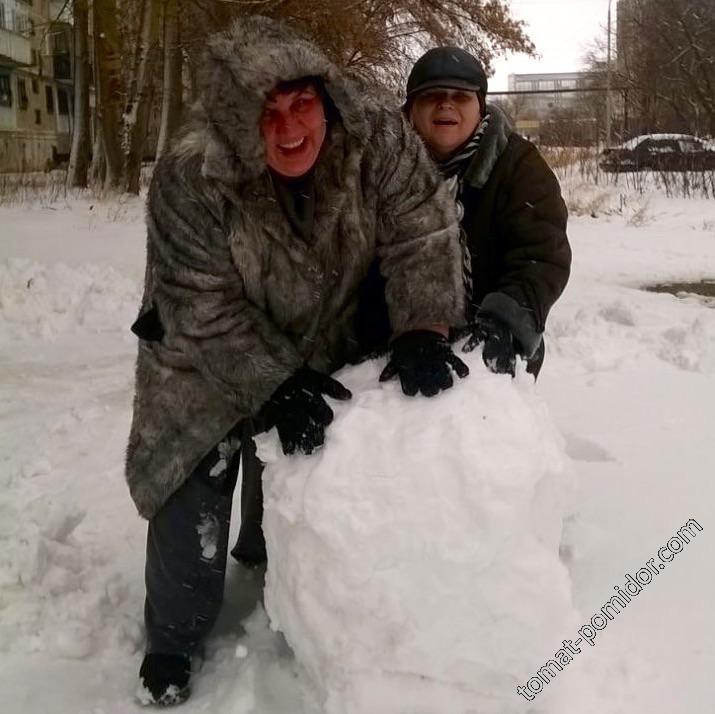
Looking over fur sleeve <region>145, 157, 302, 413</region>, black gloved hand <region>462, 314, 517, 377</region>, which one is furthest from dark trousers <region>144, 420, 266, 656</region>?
black gloved hand <region>462, 314, 517, 377</region>

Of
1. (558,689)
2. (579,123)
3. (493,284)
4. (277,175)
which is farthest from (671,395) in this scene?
(579,123)

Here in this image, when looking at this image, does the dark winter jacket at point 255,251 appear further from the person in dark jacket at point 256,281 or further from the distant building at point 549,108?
the distant building at point 549,108

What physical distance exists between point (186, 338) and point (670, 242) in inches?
326

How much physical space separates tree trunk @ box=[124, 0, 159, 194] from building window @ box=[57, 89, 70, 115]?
13.3 meters

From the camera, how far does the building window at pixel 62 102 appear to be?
83.9 feet

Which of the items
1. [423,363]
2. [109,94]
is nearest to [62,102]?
[109,94]

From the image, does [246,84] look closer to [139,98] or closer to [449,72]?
[449,72]

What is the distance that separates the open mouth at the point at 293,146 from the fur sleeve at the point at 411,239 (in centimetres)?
21

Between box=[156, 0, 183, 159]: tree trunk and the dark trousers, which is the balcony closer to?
box=[156, 0, 183, 159]: tree trunk

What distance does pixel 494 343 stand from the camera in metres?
2.08

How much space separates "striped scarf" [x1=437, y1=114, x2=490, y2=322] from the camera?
240 centimetres

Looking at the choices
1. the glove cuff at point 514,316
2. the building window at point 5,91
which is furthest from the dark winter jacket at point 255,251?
the building window at point 5,91

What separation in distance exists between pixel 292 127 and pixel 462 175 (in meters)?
0.71

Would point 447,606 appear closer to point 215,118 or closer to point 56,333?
point 215,118
